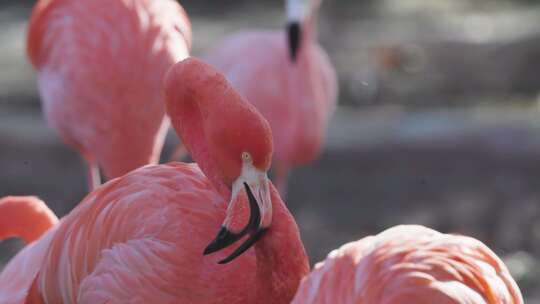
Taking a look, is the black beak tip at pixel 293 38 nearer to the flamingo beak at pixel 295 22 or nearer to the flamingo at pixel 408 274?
the flamingo beak at pixel 295 22

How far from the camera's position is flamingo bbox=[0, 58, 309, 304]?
3.12m

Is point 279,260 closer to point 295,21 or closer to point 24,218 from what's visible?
point 24,218

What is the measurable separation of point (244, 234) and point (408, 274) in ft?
1.98

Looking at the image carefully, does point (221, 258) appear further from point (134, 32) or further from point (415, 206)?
point (415, 206)

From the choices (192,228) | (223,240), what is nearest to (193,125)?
(192,228)

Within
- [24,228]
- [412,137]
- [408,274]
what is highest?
[408,274]

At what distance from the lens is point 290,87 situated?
6.04 metres

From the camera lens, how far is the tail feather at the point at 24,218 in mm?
4031

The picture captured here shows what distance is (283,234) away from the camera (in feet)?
10.8

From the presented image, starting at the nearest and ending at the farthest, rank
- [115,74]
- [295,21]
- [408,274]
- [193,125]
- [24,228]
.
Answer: [408,274] → [193,125] → [24,228] → [115,74] → [295,21]

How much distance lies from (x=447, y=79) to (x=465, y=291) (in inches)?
242

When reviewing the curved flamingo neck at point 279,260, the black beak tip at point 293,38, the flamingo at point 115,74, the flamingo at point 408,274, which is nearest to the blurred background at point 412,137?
the black beak tip at point 293,38

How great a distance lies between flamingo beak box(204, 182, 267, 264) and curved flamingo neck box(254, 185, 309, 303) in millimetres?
130

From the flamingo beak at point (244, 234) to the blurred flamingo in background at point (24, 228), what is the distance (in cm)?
83
